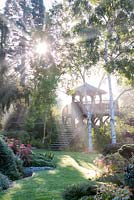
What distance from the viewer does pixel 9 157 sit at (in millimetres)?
10219

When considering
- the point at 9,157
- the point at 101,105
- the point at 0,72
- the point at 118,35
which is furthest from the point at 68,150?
the point at 9,157

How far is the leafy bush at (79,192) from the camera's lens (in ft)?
20.7

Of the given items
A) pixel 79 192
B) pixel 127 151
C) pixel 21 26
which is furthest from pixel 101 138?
pixel 79 192

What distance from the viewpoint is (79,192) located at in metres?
6.44

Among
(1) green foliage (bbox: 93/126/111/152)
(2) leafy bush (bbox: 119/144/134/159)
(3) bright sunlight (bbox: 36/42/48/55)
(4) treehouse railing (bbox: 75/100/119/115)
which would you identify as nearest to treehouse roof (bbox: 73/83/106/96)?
(4) treehouse railing (bbox: 75/100/119/115)

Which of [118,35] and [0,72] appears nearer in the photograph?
[118,35]

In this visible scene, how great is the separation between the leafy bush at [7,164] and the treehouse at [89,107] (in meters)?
17.0

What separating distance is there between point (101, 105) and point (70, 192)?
2143 cm

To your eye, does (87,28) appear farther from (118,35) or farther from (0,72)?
(0,72)

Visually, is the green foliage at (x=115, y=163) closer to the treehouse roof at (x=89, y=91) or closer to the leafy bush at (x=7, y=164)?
the leafy bush at (x=7, y=164)

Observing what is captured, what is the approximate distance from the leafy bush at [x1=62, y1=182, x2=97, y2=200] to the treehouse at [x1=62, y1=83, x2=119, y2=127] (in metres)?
20.4

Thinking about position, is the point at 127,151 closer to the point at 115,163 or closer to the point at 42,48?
the point at 115,163

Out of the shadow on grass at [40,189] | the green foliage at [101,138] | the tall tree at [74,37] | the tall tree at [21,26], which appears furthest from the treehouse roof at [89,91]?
the shadow on grass at [40,189]

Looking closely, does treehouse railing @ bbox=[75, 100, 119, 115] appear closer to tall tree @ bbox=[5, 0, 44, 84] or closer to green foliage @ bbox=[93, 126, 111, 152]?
green foliage @ bbox=[93, 126, 111, 152]
